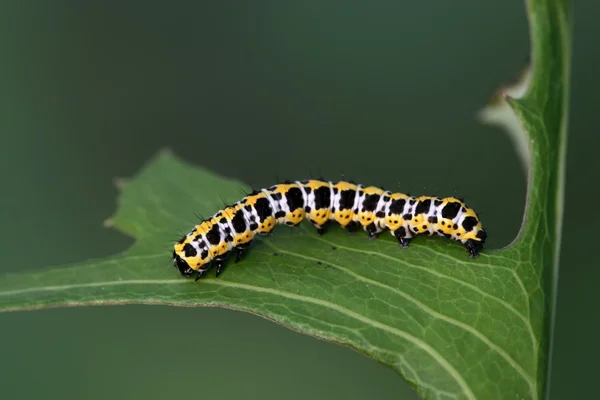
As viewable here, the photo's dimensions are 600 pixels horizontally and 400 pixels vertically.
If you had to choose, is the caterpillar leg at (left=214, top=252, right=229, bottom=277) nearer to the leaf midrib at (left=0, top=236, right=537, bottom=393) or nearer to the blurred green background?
the leaf midrib at (left=0, top=236, right=537, bottom=393)

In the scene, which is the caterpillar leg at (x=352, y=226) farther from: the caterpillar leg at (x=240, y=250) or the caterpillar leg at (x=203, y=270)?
the caterpillar leg at (x=203, y=270)

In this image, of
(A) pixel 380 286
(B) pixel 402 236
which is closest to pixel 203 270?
(B) pixel 402 236

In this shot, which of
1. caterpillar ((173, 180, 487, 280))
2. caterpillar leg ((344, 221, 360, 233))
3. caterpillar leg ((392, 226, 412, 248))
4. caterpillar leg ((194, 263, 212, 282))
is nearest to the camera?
caterpillar leg ((194, 263, 212, 282))

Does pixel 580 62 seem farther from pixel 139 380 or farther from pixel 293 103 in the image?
pixel 139 380

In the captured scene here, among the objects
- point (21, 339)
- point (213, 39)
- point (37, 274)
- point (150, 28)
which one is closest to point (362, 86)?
point (213, 39)

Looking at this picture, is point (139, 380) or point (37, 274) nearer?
point (37, 274)

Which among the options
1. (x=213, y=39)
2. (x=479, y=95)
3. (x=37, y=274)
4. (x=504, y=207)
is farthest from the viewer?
(x=213, y=39)

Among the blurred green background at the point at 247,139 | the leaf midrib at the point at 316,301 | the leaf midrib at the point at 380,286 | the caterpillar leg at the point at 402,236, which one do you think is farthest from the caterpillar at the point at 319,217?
the blurred green background at the point at 247,139

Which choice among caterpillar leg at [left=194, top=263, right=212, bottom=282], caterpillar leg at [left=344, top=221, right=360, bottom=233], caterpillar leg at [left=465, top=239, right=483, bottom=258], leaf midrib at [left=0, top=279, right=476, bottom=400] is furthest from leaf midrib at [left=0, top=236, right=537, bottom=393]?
caterpillar leg at [left=344, top=221, right=360, bottom=233]
